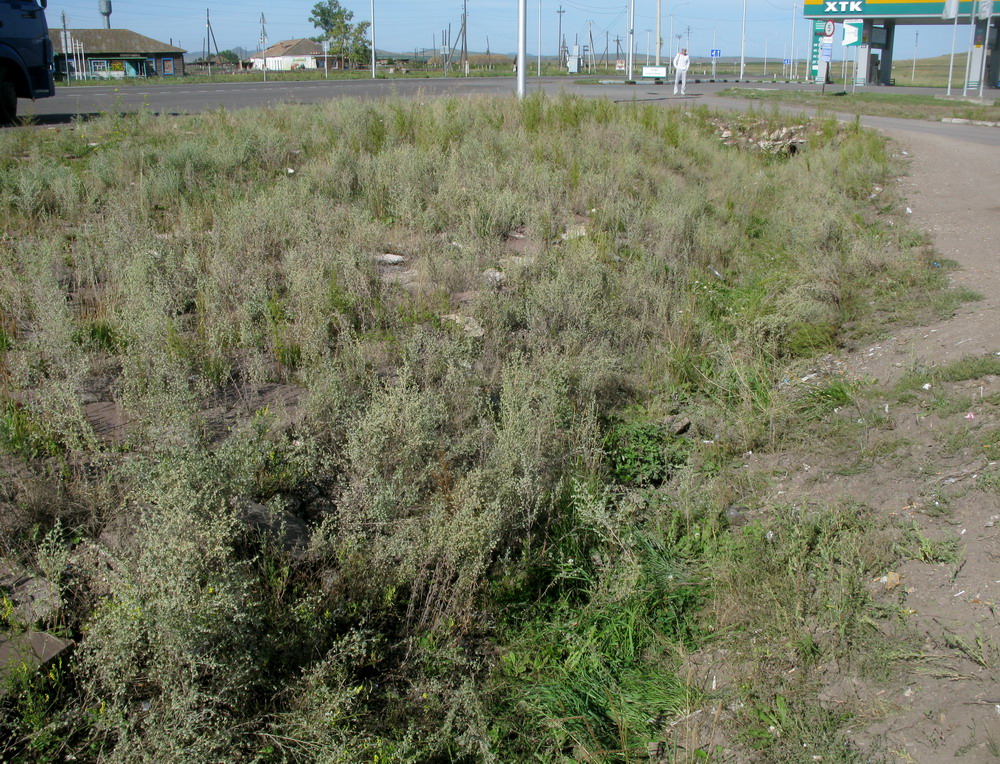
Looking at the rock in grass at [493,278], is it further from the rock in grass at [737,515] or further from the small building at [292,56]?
the small building at [292,56]

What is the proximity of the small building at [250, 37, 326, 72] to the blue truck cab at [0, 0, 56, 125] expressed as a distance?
62.3 meters

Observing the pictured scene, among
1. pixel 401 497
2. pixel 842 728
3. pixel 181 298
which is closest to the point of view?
pixel 842 728

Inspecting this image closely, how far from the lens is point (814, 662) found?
12.0 feet

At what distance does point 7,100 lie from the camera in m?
13.5

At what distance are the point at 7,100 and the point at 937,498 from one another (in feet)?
49.6

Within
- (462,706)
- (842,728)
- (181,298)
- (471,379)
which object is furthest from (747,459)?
(181,298)

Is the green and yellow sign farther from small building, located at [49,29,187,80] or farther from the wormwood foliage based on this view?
small building, located at [49,29,187,80]

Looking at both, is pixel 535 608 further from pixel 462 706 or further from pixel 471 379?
pixel 471 379

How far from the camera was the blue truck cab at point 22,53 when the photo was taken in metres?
13.0

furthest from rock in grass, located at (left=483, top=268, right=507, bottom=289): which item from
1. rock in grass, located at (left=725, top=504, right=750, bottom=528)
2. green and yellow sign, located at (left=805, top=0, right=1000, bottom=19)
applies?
green and yellow sign, located at (left=805, top=0, right=1000, bottom=19)

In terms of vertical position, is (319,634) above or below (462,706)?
above

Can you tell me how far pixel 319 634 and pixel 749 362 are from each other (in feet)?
16.3

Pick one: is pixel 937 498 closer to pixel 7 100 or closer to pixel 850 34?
pixel 7 100

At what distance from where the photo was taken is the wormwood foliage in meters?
3.18
